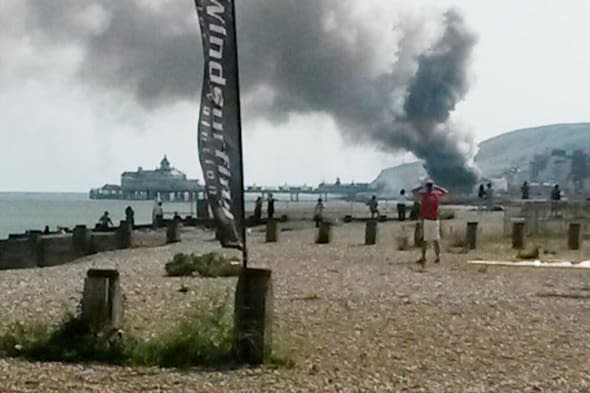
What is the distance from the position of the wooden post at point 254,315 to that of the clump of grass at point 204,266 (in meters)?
10.1

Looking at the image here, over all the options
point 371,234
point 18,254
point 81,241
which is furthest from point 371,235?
point 18,254

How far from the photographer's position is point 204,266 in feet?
69.9

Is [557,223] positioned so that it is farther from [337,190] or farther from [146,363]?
[337,190]

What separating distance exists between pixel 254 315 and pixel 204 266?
36.0 feet

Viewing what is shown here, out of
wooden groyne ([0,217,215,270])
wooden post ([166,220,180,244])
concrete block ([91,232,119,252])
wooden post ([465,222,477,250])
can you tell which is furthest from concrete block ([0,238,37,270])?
wooden post ([465,222,477,250])

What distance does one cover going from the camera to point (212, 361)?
10.3m

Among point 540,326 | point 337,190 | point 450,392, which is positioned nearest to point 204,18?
point 450,392

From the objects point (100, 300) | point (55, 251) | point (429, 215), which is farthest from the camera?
point (55, 251)

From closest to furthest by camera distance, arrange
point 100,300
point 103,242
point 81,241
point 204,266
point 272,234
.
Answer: point 100,300 < point 204,266 < point 81,241 < point 103,242 < point 272,234

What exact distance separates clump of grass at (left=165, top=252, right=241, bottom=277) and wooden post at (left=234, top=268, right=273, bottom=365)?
33.1ft

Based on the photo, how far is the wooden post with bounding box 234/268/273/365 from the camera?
10375mm

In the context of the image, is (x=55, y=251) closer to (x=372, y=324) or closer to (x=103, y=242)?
(x=103, y=242)

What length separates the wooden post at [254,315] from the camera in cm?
1038

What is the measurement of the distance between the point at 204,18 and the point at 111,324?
3.12m
